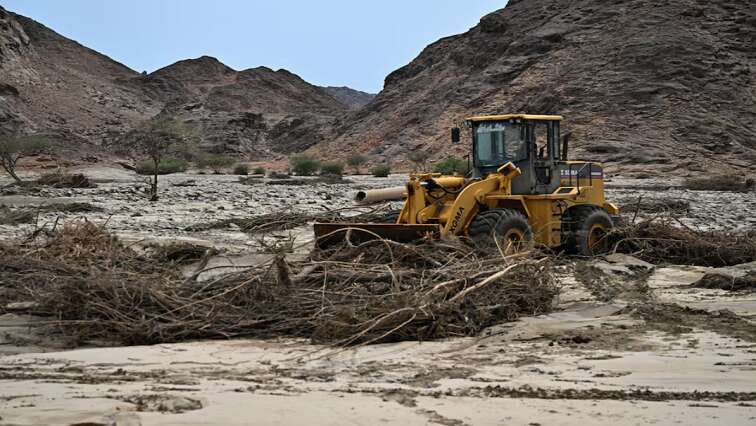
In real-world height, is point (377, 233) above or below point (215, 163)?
below

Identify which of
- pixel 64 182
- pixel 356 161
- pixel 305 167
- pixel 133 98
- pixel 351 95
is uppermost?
pixel 351 95

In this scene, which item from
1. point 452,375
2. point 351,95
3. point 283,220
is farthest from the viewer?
point 351,95

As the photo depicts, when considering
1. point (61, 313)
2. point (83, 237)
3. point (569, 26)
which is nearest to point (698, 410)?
point (61, 313)

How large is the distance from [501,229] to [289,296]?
3.66 m

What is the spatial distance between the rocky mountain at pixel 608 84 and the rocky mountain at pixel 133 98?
15951mm

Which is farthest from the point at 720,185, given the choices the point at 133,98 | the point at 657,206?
the point at 133,98

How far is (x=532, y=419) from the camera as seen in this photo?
4262 millimetres

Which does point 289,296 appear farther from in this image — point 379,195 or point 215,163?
point 215,163

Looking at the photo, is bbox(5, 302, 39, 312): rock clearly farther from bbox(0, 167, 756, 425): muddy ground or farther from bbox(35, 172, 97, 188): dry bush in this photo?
bbox(35, 172, 97, 188): dry bush

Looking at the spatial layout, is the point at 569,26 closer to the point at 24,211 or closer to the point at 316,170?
the point at 316,170

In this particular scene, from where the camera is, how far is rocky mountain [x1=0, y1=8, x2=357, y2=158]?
66.5 m

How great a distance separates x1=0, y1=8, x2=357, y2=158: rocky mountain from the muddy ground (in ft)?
178

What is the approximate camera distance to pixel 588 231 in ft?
38.7

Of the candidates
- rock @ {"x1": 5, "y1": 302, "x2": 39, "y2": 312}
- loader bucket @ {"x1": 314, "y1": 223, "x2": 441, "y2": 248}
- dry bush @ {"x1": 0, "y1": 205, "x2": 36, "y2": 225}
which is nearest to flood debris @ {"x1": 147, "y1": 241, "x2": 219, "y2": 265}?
loader bucket @ {"x1": 314, "y1": 223, "x2": 441, "y2": 248}
